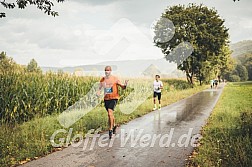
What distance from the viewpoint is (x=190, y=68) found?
129 feet

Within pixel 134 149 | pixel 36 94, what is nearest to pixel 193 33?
pixel 36 94

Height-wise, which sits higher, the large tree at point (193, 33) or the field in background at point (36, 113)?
the large tree at point (193, 33)

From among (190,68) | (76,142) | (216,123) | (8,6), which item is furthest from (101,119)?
(190,68)

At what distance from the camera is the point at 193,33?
115 ft

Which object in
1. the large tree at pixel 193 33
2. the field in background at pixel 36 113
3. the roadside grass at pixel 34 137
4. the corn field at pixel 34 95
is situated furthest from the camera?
the large tree at pixel 193 33

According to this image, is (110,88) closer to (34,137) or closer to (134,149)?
(134,149)

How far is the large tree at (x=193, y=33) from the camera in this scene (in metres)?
35.4

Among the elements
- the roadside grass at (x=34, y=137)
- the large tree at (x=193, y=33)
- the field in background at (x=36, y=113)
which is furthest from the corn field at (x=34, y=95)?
the large tree at (x=193, y=33)

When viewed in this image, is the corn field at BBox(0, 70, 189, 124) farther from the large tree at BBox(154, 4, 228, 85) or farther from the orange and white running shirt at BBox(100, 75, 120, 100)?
the large tree at BBox(154, 4, 228, 85)

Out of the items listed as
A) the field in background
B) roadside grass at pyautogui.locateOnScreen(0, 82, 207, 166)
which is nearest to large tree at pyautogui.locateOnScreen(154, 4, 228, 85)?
the field in background

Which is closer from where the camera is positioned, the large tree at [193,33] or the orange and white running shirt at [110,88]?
the orange and white running shirt at [110,88]

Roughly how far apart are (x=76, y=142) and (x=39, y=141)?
40.9 inches

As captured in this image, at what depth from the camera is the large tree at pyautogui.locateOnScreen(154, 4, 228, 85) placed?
116 ft

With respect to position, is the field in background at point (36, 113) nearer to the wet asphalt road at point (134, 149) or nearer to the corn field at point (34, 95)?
the corn field at point (34, 95)
